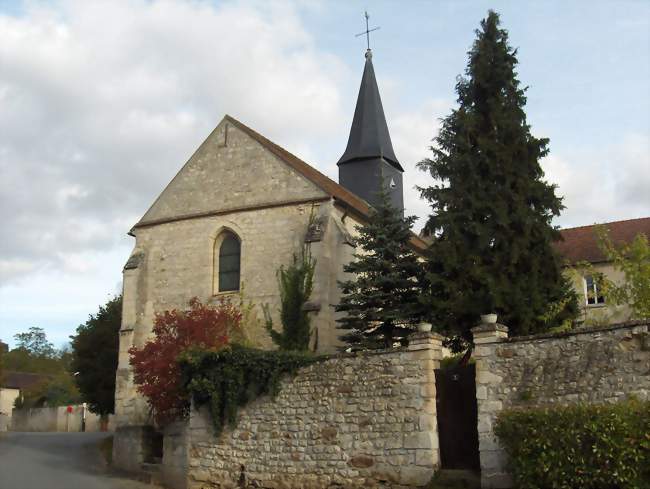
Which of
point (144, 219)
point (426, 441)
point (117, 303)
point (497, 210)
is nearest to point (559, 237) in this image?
point (497, 210)

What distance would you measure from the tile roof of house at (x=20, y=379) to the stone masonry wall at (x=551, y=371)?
163 ft

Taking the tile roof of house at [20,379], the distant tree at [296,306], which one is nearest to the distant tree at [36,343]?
the tile roof of house at [20,379]

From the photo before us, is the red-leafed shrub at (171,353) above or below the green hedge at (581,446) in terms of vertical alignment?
above

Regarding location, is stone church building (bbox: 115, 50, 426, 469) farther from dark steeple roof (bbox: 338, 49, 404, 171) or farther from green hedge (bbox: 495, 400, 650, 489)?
green hedge (bbox: 495, 400, 650, 489)

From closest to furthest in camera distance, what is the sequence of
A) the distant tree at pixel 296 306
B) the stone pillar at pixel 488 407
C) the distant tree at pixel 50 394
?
the stone pillar at pixel 488 407 → the distant tree at pixel 296 306 → the distant tree at pixel 50 394

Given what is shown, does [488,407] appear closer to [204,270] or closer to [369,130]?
[204,270]

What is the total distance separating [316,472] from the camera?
484 inches

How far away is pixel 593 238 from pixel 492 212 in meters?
15.6

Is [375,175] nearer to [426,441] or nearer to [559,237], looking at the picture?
[559,237]

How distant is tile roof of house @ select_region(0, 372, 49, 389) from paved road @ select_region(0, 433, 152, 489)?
30.0 m

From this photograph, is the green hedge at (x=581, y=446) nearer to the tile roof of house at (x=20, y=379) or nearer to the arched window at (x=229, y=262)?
the arched window at (x=229, y=262)

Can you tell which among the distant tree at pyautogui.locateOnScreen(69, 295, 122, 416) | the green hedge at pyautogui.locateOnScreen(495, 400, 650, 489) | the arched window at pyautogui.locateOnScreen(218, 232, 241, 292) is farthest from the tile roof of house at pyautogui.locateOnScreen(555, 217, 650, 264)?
the green hedge at pyautogui.locateOnScreen(495, 400, 650, 489)

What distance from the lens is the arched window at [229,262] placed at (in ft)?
69.7

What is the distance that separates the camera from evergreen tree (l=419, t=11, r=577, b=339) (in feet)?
47.5
